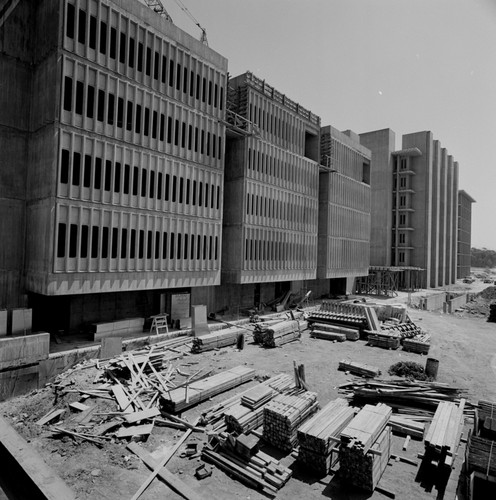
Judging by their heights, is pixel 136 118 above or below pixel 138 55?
below

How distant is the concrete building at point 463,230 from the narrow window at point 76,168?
108171 mm

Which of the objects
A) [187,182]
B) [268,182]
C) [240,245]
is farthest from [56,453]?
[268,182]

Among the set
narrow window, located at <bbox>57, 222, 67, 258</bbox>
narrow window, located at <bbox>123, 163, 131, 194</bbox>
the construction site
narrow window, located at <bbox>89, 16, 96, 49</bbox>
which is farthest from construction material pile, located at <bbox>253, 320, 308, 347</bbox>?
narrow window, located at <bbox>89, 16, 96, 49</bbox>

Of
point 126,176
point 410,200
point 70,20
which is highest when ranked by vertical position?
point 70,20

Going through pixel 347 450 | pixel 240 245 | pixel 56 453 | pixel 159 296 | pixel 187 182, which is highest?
pixel 187 182

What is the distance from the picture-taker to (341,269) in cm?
4616

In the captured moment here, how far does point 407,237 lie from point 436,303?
1626 centimetres

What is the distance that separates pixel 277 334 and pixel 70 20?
2427cm

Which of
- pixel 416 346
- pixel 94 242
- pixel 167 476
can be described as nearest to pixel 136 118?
pixel 94 242

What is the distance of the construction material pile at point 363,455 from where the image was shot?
9562mm

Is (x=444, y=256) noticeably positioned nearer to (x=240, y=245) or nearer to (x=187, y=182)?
(x=240, y=245)

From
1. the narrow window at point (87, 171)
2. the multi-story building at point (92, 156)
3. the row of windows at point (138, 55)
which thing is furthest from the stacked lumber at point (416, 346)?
the row of windows at point (138, 55)

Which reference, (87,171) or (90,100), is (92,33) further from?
(87,171)

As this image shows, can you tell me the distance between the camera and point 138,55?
2483cm
